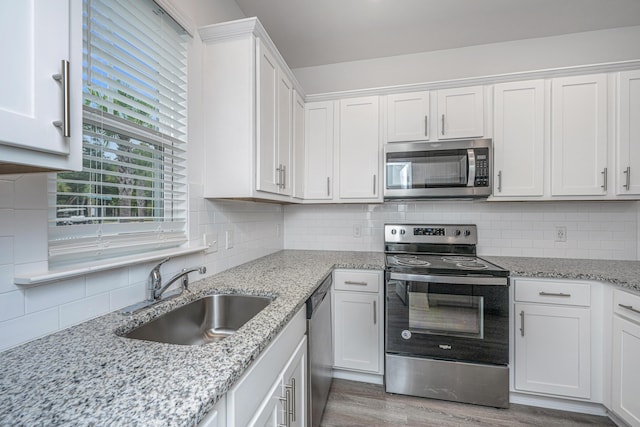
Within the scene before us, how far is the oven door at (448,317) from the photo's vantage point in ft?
5.92

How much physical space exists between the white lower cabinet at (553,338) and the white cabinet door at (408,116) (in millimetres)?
1299

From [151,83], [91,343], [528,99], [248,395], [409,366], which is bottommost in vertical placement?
[409,366]

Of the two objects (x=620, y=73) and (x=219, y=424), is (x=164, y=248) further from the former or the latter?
(x=620, y=73)

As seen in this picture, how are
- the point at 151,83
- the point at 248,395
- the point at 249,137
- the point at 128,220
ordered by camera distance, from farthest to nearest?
the point at 249,137, the point at 151,83, the point at 128,220, the point at 248,395

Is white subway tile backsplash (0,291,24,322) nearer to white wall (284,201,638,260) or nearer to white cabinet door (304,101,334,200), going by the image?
white cabinet door (304,101,334,200)

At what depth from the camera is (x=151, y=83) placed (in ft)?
4.28

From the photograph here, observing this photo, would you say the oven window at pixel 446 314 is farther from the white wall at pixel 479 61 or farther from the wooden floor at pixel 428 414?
the white wall at pixel 479 61

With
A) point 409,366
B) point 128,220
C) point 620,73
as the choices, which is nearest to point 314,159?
point 128,220

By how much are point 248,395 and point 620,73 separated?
9.71 ft

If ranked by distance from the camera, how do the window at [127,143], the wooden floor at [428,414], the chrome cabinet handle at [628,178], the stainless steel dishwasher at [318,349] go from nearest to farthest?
1. the window at [127,143]
2. the stainless steel dishwasher at [318,349]
3. the wooden floor at [428,414]
4. the chrome cabinet handle at [628,178]

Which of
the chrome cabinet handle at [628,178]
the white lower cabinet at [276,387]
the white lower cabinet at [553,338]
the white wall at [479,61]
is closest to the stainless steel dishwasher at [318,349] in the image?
the white lower cabinet at [276,387]

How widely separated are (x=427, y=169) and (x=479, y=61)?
120 centimetres

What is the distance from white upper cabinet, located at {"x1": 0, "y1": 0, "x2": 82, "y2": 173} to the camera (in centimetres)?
52

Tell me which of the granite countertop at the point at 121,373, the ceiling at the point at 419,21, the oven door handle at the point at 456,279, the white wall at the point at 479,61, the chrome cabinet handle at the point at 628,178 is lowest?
the oven door handle at the point at 456,279
